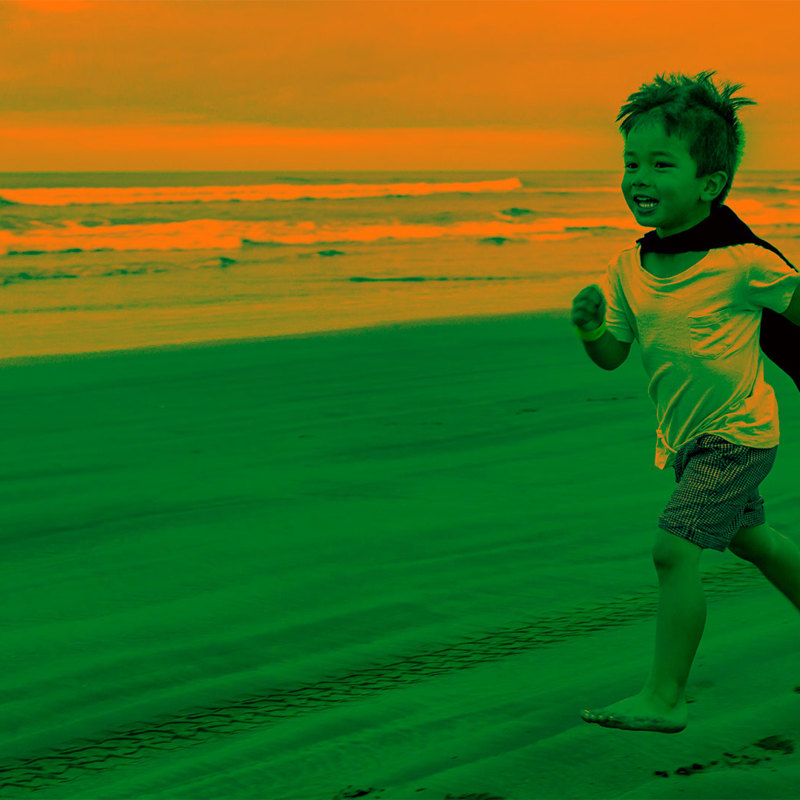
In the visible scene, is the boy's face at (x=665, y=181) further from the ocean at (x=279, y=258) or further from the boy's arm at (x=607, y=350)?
the ocean at (x=279, y=258)

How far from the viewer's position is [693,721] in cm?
277

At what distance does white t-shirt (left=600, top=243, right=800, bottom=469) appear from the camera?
2795mm

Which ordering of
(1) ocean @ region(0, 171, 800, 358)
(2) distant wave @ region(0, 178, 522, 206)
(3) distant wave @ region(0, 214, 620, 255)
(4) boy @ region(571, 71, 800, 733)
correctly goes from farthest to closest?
(2) distant wave @ region(0, 178, 522, 206), (3) distant wave @ region(0, 214, 620, 255), (1) ocean @ region(0, 171, 800, 358), (4) boy @ region(571, 71, 800, 733)

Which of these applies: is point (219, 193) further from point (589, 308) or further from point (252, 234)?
point (589, 308)

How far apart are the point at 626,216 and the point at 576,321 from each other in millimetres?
29034

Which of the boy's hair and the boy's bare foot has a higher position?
the boy's hair

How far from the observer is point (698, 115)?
9.23ft

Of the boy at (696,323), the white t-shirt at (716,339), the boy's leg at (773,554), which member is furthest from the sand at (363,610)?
the white t-shirt at (716,339)

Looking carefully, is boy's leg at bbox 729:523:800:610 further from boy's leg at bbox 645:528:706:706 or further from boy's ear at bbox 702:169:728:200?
boy's ear at bbox 702:169:728:200

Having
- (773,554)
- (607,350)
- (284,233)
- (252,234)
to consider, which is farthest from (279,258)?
(773,554)

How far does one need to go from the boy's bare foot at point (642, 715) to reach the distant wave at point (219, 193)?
31.9 metres

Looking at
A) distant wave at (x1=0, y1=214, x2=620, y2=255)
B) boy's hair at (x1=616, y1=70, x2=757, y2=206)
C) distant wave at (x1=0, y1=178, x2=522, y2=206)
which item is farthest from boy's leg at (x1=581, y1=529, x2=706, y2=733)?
distant wave at (x1=0, y1=178, x2=522, y2=206)

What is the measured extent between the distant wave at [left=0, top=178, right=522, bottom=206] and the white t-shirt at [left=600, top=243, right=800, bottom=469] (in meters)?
31.7

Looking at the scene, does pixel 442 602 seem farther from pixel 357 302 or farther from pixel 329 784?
pixel 357 302
